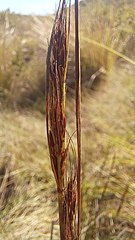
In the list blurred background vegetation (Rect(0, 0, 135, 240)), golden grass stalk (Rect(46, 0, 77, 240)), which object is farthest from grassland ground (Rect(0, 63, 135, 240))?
golden grass stalk (Rect(46, 0, 77, 240))

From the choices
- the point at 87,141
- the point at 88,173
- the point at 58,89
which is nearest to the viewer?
the point at 58,89

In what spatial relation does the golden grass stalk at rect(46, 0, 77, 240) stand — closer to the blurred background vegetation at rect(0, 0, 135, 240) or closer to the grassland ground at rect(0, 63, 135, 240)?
the blurred background vegetation at rect(0, 0, 135, 240)

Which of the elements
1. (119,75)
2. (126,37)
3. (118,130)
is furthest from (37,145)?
(126,37)

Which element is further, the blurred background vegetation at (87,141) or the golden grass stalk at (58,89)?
the blurred background vegetation at (87,141)

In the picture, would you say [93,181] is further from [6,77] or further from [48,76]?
[6,77]

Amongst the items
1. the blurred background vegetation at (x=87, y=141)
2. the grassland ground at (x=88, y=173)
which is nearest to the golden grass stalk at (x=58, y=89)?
the blurred background vegetation at (x=87, y=141)

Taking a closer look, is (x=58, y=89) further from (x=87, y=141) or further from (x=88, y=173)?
(x=87, y=141)

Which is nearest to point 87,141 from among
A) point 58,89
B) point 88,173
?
point 88,173

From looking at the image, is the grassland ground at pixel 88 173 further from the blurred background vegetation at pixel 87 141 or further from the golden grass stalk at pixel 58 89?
the golden grass stalk at pixel 58 89

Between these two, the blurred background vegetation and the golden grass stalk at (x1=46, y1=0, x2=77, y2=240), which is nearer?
the golden grass stalk at (x1=46, y1=0, x2=77, y2=240)
